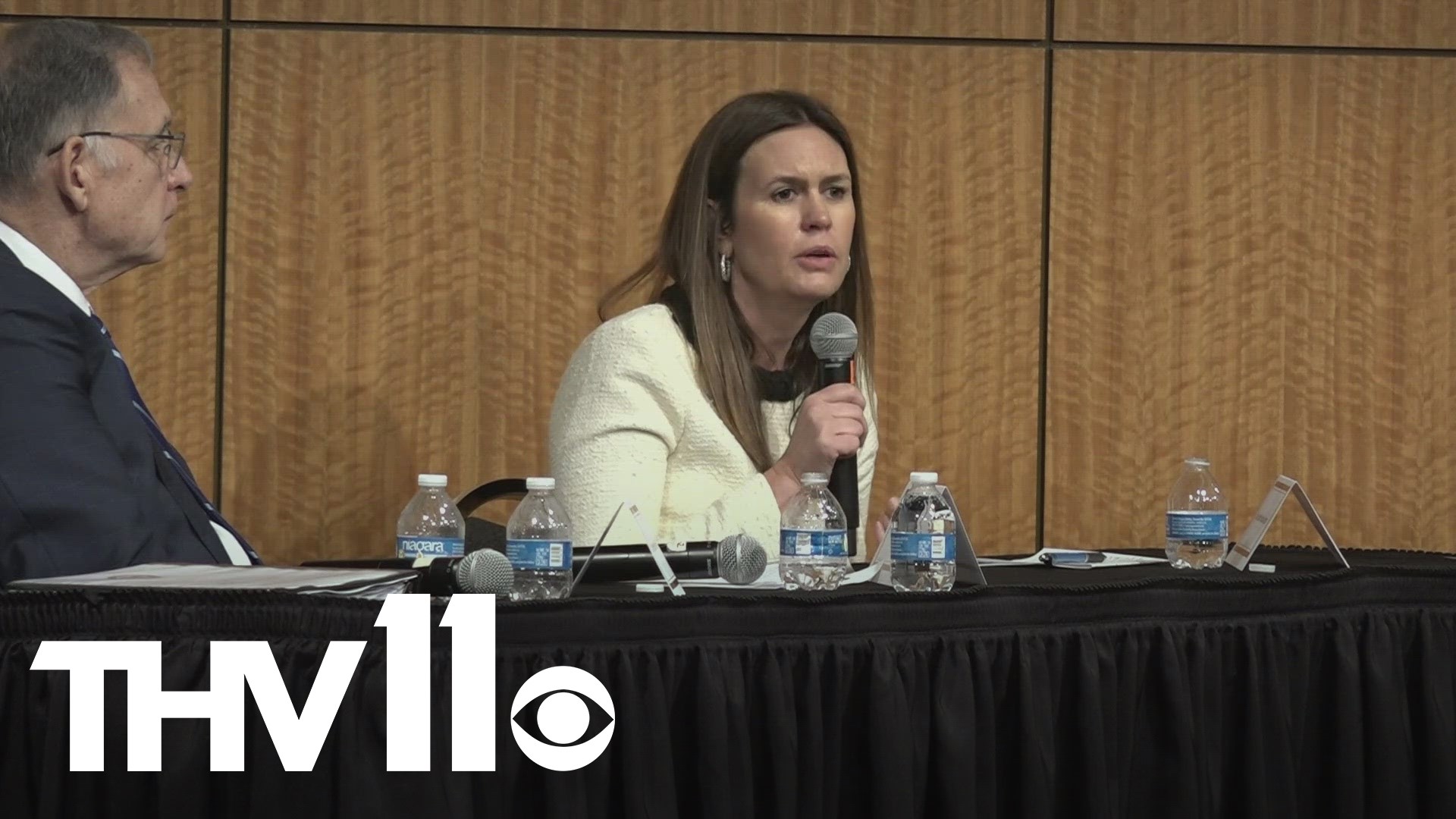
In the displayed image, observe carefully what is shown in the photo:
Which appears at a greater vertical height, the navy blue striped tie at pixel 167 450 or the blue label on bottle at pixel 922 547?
the navy blue striped tie at pixel 167 450

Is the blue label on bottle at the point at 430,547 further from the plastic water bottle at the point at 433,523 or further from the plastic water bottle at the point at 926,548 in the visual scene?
the plastic water bottle at the point at 926,548

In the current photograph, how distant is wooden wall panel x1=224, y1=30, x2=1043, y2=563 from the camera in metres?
3.41

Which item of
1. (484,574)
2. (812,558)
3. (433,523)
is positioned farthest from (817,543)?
(433,523)

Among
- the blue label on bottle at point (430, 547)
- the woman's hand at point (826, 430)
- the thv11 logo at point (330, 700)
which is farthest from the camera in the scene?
the woman's hand at point (826, 430)

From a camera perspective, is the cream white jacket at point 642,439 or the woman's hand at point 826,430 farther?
the cream white jacket at point 642,439

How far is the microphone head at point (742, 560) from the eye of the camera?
1.77 meters

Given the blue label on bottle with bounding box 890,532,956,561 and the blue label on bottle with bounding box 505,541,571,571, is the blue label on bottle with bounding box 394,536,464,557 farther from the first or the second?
the blue label on bottle with bounding box 890,532,956,561

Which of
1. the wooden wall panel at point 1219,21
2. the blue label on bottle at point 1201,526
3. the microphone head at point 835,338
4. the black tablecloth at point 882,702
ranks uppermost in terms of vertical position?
the wooden wall panel at point 1219,21

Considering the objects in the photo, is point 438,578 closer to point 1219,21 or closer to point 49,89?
point 49,89

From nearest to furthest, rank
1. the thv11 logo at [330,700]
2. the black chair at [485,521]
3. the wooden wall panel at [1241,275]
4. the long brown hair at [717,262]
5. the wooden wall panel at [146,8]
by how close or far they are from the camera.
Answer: the thv11 logo at [330,700] → the black chair at [485,521] → the long brown hair at [717,262] → the wooden wall panel at [146,8] → the wooden wall panel at [1241,275]

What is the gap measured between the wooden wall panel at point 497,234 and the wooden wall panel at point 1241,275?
13 centimetres

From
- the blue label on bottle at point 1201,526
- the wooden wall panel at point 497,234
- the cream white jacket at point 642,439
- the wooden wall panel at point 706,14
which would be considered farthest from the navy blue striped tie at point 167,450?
the wooden wall panel at point 706,14

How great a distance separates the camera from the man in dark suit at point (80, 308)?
164 centimetres

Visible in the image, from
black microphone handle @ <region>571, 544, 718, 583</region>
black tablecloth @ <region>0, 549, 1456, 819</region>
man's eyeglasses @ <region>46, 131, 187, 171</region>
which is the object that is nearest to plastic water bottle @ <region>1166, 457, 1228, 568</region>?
black tablecloth @ <region>0, 549, 1456, 819</region>
